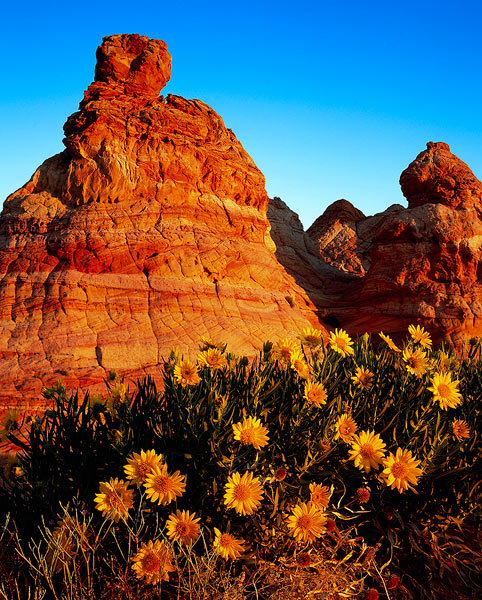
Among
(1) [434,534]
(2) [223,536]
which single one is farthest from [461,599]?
(2) [223,536]

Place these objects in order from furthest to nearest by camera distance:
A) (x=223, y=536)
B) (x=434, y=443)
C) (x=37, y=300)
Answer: (x=37, y=300), (x=434, y=443), (x=223, y=536)

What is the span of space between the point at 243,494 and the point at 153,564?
646mm

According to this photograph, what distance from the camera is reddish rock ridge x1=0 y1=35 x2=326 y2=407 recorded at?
41.0 feet

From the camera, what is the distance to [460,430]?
3508 millimetres

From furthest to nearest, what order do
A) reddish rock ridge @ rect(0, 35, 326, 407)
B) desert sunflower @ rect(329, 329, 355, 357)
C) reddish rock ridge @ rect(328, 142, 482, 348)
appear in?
reddish rock ridge @ rect(328, 142, 482, 348) → reddish rock ridge @ rect(0, 35, 326, 407) → desert sunflower @ rect(329, 329, 355, 357)

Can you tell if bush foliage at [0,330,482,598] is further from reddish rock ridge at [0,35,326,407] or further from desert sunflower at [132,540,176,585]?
reddish rock ridge at [0,35,326,407]

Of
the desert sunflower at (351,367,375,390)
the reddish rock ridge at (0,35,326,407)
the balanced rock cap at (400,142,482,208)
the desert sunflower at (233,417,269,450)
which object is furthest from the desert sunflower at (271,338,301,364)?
the balanced rock cap at (400,142,482,208)

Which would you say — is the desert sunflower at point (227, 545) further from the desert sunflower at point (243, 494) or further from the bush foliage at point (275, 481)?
the desert sunflower at point (243, 494)

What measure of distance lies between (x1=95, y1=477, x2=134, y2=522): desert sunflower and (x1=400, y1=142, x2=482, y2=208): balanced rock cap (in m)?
18.9

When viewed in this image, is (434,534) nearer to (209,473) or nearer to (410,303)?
(209,473)

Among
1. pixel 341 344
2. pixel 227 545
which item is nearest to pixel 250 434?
pixel 227 545

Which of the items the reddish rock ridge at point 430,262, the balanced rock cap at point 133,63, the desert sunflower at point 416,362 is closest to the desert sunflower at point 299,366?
the desert sunflower at point 416,362

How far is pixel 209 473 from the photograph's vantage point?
10.2 feet

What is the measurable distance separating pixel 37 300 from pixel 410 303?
1361cm
